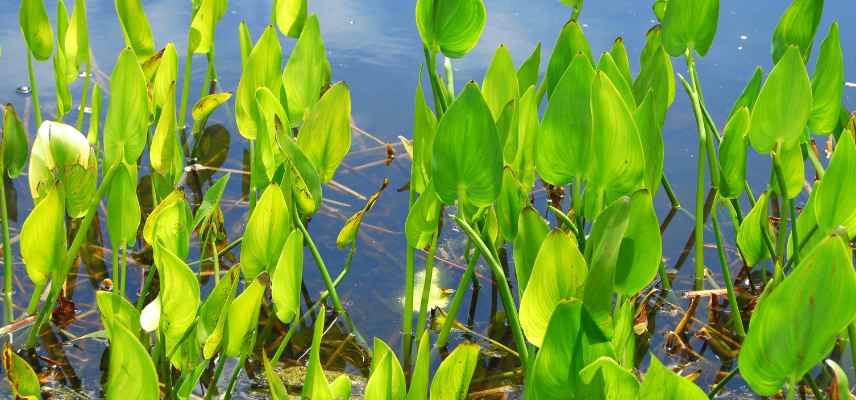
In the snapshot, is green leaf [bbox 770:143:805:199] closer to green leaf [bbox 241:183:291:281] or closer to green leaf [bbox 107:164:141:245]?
green leaf [bbox 241:183:291:281]

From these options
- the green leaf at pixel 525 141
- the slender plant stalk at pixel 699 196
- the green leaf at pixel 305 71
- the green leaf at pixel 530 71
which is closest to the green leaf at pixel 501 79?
the green leaf at pixel 525 141

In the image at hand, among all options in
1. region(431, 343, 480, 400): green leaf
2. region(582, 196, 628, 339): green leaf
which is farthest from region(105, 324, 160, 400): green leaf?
region(582, 196, 628, 339): green leaf

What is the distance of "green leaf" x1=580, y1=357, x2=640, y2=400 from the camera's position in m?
0.84

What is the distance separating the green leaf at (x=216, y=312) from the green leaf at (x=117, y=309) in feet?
0.25

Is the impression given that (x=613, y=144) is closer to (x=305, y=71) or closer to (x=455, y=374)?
(x=455, y=374)

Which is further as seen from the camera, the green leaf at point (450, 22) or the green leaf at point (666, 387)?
Answer: the green leaf at point (450, 22)

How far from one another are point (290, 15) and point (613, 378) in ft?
3.72

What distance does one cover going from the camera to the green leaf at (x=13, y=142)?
1.37 meters

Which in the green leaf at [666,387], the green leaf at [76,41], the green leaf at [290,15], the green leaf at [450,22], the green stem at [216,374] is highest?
the green leaf at [450,22]

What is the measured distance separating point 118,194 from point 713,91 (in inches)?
61.4

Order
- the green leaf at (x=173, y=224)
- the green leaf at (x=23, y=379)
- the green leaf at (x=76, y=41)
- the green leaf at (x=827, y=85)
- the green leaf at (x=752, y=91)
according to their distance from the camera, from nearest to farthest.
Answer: the green leaf at (x=23, y=379) → the green leaf at (x=173, y=224) → the green leaf at (x=827, y=85) → the green leaf at (x=752, y=91) → the green leaf at (x=76, y=41)

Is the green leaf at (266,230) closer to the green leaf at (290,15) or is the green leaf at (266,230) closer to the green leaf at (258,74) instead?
the green leaf at (258,74)

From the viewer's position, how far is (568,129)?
1136mm

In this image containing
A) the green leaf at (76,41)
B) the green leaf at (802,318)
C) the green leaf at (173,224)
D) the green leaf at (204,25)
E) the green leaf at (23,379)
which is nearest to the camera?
the green leaf at (802,318)
